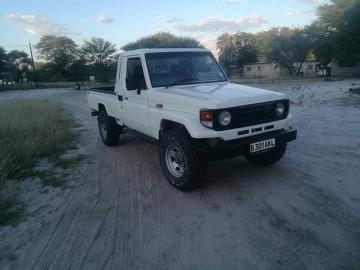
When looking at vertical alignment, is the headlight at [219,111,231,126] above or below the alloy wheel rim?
above

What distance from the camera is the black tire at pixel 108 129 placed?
7496 mm

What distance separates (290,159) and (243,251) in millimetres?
3245

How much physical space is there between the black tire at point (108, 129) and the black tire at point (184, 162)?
287 cm

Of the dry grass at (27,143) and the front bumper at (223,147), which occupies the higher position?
the front bumper at (223,147)

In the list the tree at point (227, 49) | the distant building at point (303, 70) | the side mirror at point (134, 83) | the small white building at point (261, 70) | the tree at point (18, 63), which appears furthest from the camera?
the tree at point (18, 63)

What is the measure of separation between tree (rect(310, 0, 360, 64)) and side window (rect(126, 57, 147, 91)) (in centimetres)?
4118

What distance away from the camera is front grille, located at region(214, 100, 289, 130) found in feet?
14.1

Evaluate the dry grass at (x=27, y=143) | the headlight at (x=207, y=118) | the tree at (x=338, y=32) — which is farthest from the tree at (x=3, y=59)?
the headlight at (x=207, y=118)

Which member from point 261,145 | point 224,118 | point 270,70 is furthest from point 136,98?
point 270,70

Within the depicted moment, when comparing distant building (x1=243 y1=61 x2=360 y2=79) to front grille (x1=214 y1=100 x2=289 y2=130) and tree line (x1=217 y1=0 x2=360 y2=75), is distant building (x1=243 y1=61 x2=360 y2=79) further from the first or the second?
front grille (x1=214 y1=100 x2=289 y2=130)

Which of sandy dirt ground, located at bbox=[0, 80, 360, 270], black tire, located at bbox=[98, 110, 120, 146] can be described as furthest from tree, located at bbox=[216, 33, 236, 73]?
sandy dirt ground, located at bbox=[0, 80, 360, 270]

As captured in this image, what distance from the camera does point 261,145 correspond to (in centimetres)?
452

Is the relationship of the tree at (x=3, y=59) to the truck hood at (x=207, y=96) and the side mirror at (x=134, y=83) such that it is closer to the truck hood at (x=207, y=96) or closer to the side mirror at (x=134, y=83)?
the side mirror at (x=134, y=83)

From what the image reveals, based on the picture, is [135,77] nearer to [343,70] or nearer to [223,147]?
[223,147]
